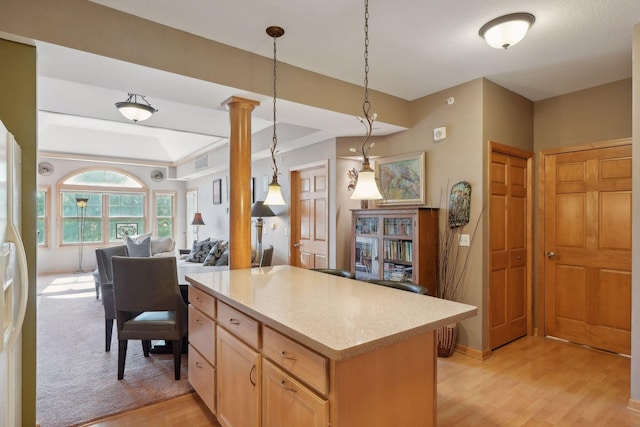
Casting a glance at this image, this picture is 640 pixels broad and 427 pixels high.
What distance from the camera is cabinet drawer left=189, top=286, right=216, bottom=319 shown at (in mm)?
2184

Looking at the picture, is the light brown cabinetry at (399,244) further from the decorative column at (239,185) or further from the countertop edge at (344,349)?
the countertop edge at (344,349)

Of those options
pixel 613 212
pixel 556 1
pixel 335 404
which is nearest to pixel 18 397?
pixel 335 404

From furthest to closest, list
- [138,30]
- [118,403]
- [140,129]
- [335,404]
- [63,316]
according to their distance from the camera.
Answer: [140,129]
[63,316]
[118,403]
[138,30]
[335,404]

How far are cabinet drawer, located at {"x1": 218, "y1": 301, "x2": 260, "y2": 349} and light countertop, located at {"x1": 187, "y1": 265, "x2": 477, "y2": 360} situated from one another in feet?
0.19

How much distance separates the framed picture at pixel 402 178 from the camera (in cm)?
382

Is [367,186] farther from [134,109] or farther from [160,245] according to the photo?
[160,245]

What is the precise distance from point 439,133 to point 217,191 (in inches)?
219

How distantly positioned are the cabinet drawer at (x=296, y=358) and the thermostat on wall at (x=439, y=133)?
2797 millimetres

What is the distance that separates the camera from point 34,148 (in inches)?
82.7

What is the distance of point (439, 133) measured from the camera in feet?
11.8

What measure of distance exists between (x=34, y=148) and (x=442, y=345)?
11.6 ft

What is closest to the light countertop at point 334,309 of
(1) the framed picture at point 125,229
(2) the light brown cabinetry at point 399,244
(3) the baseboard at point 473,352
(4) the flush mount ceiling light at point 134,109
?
(2) the light brown cabinetry at point 399,244

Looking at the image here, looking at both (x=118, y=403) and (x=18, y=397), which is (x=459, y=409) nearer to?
(x=118, y=403)

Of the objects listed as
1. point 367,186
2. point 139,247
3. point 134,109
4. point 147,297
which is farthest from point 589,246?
point 139,247
